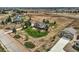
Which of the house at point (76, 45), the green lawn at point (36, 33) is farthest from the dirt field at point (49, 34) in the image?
the house at point (76, 45)

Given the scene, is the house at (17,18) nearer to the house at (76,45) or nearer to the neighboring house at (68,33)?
the neighboring house at (68,33)

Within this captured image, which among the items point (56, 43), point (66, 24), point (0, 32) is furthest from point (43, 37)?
point (0, 32)

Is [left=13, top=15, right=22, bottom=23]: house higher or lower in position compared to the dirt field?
higher

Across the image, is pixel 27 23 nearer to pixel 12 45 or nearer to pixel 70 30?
pixel 12 45

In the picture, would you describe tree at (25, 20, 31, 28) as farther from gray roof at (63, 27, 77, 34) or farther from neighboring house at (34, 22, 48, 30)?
gray roof at (63, 27, 77, 34)

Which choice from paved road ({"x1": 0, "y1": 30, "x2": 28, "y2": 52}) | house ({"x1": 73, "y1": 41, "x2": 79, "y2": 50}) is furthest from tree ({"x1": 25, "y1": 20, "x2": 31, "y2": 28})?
house ({"x1": 73, "y1": 41, "x2": 79, "y2": 50})

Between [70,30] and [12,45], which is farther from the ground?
[70,30]

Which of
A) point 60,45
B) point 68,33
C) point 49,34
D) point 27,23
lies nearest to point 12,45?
point 27,23
